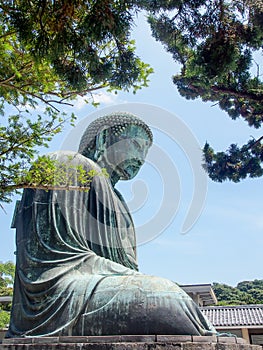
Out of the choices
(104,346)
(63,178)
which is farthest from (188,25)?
(104,346)

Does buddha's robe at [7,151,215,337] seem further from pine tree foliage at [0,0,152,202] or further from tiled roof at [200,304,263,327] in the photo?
tiled roof at [200,304,263,327]

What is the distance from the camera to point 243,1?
4590mm

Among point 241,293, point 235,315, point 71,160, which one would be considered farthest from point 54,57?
point 241,293

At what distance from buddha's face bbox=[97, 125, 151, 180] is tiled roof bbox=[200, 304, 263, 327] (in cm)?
936

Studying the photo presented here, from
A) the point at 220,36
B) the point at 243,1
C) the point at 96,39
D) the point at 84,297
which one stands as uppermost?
the point at 243,1

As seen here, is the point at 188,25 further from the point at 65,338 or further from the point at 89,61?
the point at 65,338

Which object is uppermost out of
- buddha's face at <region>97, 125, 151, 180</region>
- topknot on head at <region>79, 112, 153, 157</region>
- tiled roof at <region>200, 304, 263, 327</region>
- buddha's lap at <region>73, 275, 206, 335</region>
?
topknot on head at <region>79, 112, 153, 157</region>

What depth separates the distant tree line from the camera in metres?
31.4

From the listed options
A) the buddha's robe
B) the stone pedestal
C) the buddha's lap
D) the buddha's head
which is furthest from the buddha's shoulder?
the stone pedestal

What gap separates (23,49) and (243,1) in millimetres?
2718

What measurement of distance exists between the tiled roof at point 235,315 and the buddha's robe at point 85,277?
9.85m

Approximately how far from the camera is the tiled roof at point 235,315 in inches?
555

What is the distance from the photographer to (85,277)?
4.30 m

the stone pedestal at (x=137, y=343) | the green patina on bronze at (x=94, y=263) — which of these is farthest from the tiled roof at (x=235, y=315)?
the stone pedestal at (x=137, y=343)
